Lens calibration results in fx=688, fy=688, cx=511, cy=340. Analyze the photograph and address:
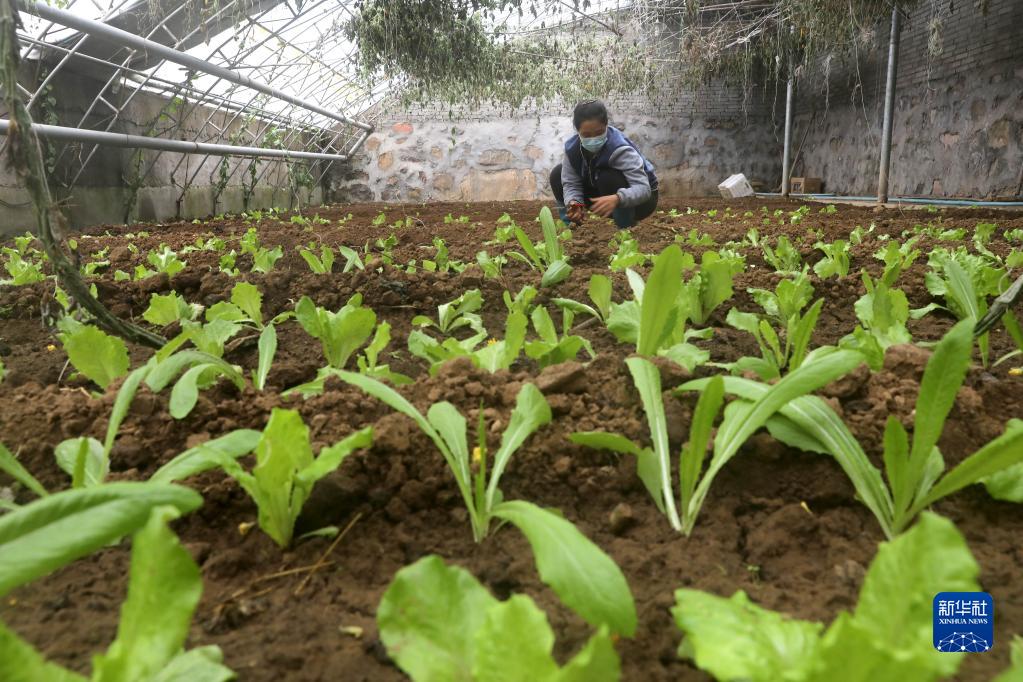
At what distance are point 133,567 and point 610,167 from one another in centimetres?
524

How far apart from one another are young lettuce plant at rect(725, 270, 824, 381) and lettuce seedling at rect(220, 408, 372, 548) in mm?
856

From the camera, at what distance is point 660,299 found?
1.36 m

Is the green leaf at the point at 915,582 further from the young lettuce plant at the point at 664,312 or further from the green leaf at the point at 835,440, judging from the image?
the young lettuce plant at the point at 664,312

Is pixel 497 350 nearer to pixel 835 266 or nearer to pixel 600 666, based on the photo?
pixel 600 666

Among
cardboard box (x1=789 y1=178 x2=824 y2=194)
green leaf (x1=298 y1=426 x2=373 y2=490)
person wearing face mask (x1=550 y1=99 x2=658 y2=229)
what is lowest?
green leaf (x1=298 y1=426 x2=373 y2=490)

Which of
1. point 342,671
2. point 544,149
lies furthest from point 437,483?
point 544,149

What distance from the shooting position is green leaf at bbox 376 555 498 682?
62cm

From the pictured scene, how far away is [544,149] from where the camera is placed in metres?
15.5

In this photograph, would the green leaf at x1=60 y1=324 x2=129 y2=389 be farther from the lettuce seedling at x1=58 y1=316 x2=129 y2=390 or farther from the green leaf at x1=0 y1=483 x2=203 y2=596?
the green leaf at x1=0 y1=483 x2=203 y2=596

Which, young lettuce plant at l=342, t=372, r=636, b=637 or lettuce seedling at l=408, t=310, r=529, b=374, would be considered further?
lettuce seedling at l=408, t=310, r=529, b=374

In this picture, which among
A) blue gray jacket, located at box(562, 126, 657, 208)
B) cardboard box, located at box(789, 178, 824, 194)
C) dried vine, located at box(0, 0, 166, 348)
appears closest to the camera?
dried vine, located at box(0, 0, 166, 348)

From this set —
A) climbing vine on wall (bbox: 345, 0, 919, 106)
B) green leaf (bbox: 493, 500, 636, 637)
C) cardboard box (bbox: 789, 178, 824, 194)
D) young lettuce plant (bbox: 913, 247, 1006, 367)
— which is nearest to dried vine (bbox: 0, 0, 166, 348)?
green leaf (bbox: 493, 500, 636, 637)

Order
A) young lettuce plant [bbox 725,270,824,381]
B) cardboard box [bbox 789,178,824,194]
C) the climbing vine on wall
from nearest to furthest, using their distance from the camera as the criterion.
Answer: young lettuce plant [bbox 725,270,824,381] < the climbing vine on wall < cardboard box [bbox 789,178,824,194]

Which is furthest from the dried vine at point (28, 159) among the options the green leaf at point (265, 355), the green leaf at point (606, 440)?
the green leaf at point (606, 440)
